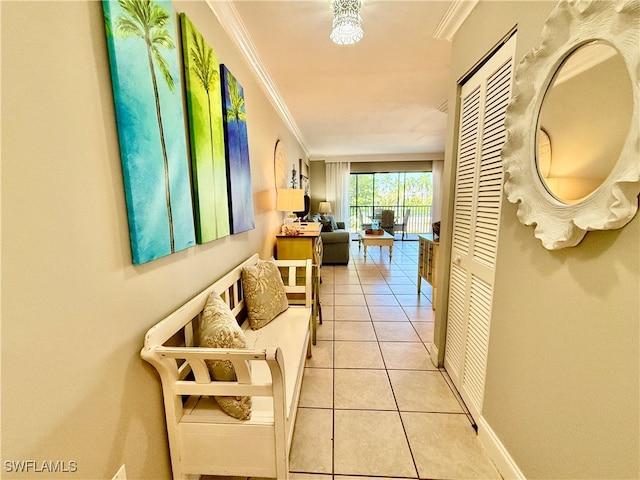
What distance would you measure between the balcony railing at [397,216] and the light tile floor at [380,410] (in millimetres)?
5480

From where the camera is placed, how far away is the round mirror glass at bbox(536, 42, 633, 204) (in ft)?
2.42

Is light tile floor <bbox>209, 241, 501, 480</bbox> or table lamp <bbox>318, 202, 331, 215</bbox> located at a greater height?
table lamp <bbox>318, 202, 331, 215</bbox>

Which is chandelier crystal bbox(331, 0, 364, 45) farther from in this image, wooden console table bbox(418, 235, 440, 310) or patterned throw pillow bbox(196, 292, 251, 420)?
wooden console table bbox(418, 235, 440, 310)

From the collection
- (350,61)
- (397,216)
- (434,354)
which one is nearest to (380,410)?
(434,354)

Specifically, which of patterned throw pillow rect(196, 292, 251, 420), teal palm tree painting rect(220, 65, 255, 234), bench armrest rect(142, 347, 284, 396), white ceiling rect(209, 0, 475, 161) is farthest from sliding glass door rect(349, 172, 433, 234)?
bench armrest rect(142, 347, 284, 396)

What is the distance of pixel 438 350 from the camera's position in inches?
79.6

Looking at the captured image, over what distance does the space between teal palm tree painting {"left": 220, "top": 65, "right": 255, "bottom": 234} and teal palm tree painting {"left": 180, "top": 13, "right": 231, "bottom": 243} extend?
0.25ft

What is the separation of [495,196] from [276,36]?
1.81m

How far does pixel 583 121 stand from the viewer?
852 millimetres

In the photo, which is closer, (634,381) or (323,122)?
(634,381)

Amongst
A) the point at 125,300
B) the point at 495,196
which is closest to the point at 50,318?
the point at 125,300

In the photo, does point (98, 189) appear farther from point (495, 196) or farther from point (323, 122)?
point (323, 122)

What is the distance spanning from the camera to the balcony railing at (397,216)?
8.04 m

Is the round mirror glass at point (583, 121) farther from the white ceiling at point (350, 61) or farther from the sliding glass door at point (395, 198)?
the sliding glass door at point (395, 198)
